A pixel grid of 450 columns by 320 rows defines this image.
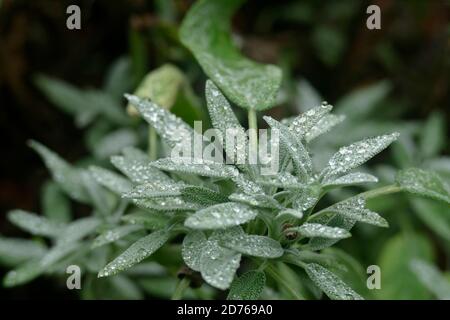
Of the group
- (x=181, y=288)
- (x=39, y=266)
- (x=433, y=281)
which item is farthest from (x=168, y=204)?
(x=433, y=281)

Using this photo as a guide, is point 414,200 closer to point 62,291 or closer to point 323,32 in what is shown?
point 323,32

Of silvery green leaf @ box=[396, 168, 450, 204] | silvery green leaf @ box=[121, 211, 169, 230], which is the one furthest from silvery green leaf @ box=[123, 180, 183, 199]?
silvery green leaf @ box=[396, 168, 450, 204]

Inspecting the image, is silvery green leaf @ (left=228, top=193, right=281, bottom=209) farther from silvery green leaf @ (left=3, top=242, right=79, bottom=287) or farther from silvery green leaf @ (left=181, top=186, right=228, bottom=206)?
silvery green leaf @ (left=3, top=242, right=79, bottom=287)

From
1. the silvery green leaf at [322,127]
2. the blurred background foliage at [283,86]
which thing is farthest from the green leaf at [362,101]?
the silvery green leaf at [322,127]

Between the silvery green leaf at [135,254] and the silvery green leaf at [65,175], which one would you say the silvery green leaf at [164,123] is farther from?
the silvery green leaf at [65,175]

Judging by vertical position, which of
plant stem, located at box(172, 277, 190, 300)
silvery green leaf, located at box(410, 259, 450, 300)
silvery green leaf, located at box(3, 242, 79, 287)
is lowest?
silvery green leaf, located at box(410, 259, 450, 300)
